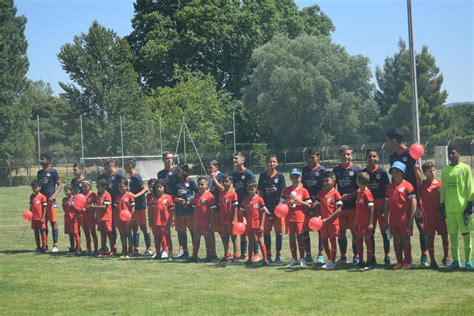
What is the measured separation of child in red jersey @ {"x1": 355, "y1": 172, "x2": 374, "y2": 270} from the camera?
1167 centimetres

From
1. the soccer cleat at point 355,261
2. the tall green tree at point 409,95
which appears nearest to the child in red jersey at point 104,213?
the soccer cleat at point 355,261

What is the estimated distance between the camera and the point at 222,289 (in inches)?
411

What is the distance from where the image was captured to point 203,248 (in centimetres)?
1570

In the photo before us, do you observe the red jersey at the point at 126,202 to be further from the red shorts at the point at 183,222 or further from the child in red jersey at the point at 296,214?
the child in red jersey at the point at 296,214

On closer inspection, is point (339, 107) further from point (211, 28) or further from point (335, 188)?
point (335, 188)

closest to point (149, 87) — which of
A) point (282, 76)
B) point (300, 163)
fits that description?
point (282, 76)

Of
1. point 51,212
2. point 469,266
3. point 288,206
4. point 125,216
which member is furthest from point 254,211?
point 51,212

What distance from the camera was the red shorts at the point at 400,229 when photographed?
11391 mm

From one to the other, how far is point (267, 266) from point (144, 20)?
54.4 meters

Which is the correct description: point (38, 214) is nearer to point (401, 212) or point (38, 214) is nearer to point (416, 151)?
point (401, 212)

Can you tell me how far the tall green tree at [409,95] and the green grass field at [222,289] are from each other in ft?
199

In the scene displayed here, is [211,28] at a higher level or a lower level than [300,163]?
higher

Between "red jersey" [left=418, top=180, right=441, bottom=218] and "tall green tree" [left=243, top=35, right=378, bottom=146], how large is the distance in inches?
1920

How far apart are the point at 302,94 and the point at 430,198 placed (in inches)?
1960
